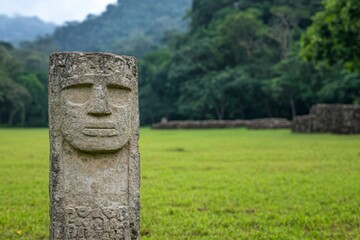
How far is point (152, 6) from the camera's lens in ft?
408

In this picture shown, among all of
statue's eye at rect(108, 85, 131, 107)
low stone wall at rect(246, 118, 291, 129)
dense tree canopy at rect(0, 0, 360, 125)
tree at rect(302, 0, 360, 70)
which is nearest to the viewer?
statue's eye at rect(108, 85, 131, 107)

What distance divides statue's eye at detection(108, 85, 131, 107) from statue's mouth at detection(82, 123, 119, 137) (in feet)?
0.70

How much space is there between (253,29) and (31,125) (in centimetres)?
2785

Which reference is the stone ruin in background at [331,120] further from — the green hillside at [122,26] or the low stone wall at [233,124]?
the green hillside at [122,26]

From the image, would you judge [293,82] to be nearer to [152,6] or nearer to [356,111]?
[356,111]

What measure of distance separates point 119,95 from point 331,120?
2057cm

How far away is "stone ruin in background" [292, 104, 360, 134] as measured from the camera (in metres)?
21.6

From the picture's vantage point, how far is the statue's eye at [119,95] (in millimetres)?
4016

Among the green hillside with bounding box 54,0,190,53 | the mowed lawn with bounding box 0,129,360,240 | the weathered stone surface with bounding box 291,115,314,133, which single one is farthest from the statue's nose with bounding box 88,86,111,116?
the green hillside with bounding box 54,0,190,53

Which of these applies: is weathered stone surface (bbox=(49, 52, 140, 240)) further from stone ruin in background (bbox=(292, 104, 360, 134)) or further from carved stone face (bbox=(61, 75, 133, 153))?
stone ruin in background (bbox=(292, 104, 360, 134))

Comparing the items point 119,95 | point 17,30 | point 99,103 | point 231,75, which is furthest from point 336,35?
point 17,30

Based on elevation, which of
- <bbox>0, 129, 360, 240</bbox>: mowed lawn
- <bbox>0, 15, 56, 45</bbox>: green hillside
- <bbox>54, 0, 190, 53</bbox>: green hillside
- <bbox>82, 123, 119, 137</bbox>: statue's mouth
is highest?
<bbox>0, 15, 56, 45</bbox>: green hillside

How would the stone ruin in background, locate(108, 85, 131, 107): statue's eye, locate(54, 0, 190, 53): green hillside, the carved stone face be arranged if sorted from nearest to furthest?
the carved stone face < locate(108, 85, 131, 107): statue's eye < the stone ruin in background < locate(54, 0, 190, 53): green hillside

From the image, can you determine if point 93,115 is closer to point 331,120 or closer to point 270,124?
point 331,120
